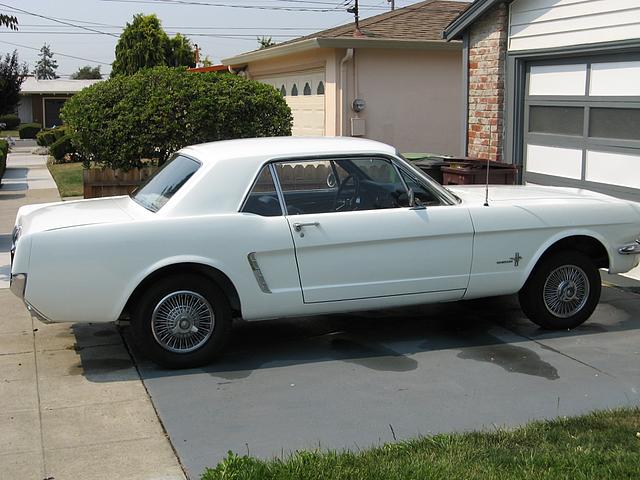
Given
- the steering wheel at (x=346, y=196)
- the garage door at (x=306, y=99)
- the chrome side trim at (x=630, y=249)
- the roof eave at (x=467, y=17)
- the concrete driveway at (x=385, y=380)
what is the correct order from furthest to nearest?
the garage door at (x=306, y=99) → the roof eave at (x=467, y=17) → the chrome side trim at (x=630, y=249) → the steering wheel at (x=346, y=196) → the concrete driveway at (x=385, y=380)

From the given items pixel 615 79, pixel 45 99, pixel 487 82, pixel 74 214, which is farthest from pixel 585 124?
pixel 45 99

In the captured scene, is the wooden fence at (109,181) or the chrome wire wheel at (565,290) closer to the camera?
the chrome wire wheel at (565,290)

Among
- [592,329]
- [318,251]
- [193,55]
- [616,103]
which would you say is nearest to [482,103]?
[616,103]

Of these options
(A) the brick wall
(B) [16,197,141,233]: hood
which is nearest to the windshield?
(B) [16,197,141,233]: hood

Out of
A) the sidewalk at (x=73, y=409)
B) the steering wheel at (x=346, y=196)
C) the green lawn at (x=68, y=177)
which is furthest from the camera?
the green lawn at (x=68, y=177)

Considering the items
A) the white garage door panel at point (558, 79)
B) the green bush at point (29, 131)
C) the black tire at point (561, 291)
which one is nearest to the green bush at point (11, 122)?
the green bush at point (29, 131)

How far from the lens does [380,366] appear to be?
6.07 metres

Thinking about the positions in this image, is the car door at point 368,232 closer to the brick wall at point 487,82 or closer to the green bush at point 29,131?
the brick wall at point 487,82

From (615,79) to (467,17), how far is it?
9.68 ft

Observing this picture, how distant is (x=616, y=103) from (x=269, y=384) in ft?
19.6

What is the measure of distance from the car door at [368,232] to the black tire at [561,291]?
0.70 metres

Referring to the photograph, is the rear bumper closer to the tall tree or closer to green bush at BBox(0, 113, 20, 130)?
the tall tree

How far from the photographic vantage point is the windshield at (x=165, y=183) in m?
6.28

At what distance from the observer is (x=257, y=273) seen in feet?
19.8
